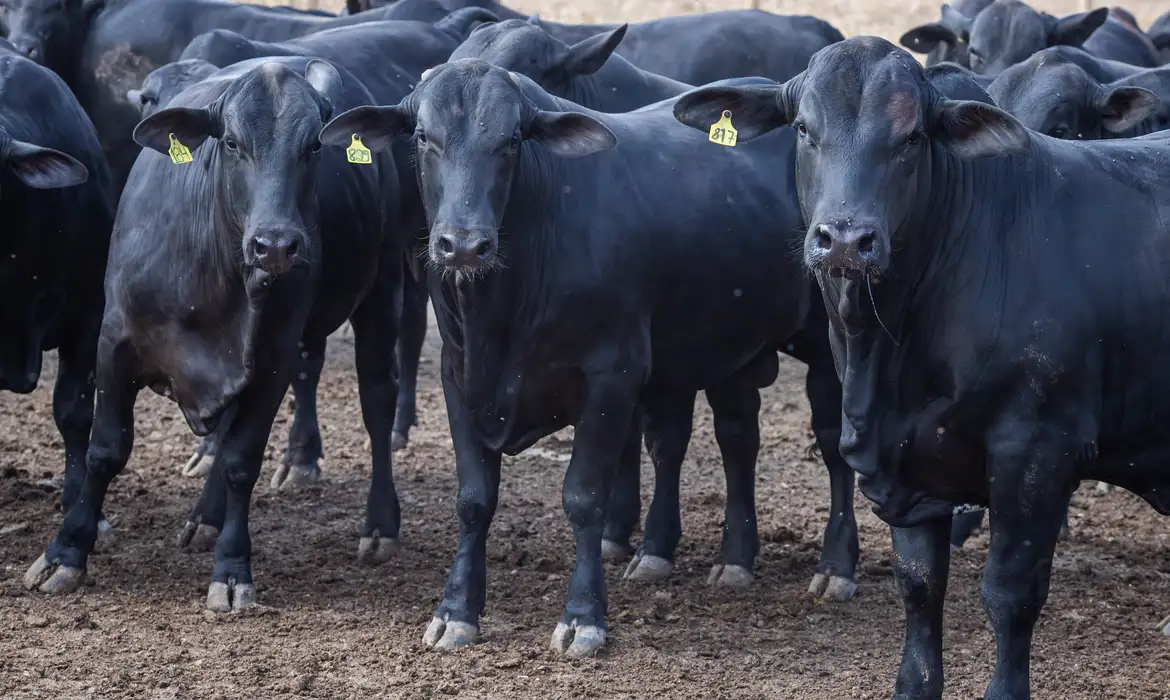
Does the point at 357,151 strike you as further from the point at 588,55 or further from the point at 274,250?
the point at 588,55

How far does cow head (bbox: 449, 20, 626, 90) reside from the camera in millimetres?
8383

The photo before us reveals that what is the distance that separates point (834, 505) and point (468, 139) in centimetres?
253

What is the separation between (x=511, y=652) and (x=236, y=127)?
2331 millimetres

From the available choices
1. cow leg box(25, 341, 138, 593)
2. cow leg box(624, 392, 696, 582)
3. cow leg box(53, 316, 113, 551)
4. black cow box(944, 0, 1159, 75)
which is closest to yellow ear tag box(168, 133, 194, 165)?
cow leg box(25, 341, 138, 593)

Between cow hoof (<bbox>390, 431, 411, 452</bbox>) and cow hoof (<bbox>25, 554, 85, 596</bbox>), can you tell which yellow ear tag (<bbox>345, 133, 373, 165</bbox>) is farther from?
cow hoof (<bbox>390, 431, 411, 452</bbox>)

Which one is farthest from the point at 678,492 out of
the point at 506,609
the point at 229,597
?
the point at 229,597

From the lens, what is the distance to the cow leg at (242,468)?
22.1ft

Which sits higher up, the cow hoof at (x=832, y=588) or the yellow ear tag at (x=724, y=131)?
the yellow ear tag at (x=724, y=131)

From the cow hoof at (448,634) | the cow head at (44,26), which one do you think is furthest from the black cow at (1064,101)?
the cow head at (44,26)

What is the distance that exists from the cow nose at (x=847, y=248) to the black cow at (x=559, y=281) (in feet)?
4.77

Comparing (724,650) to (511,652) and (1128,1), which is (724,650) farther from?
(1128,1)

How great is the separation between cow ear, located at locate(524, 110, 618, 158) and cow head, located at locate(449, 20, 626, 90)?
1.89m

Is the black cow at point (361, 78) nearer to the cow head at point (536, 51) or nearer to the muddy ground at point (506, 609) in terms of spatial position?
the muddy ground at point (506, 609)

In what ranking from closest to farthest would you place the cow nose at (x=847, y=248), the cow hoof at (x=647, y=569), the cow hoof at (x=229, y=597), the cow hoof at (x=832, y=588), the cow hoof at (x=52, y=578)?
the cow nose at (x=847, y=248) < the cow hoof at (x=229, y=597) < the cow hoof at (x=52, y=578) < the cow hoof at (x=832, y=588) < the cow hoof at (x=647, y=569)
